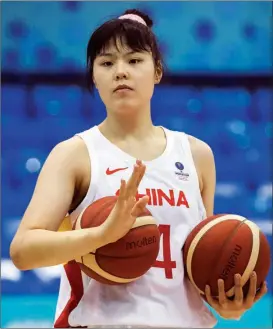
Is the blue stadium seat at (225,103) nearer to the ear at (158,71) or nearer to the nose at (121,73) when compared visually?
the ear at (158,71)

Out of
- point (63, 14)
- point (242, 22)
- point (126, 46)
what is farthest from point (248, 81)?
point (126, 46)

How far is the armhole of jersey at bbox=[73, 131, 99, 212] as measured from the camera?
226 cm

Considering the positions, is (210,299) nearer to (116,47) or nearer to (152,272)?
(152,272)

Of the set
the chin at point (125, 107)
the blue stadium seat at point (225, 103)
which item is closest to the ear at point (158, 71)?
the chin at point (125, 107)

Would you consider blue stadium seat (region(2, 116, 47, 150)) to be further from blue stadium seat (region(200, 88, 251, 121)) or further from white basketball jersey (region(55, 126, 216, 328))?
white basketball jersey (region(55, 126, 216, 328))

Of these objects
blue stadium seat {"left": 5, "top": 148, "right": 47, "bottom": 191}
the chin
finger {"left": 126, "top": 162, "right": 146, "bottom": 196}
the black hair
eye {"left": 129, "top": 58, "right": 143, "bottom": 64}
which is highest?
blue stadium seat {"left": 5, "top": 148, "right": 47, "bottom": 191}

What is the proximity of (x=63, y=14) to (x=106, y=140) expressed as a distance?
10.1 feet

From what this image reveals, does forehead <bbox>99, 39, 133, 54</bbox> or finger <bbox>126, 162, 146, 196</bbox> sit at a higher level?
forehead <bbox>99, 39, 133, 54</bbox>

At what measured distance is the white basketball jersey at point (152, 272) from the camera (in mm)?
2166

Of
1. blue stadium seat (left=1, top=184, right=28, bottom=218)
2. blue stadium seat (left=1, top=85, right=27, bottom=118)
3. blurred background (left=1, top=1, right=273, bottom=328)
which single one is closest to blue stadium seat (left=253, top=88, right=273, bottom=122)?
blurred background (left=1, top=1, right=273, bottom=328)

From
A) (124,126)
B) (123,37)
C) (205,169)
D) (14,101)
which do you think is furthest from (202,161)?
(14,101)

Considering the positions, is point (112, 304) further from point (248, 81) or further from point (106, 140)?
point (248, 81)

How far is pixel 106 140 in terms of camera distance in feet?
7.88

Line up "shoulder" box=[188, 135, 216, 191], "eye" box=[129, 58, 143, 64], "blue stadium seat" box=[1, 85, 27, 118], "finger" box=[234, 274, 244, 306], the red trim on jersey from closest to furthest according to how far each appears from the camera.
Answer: "finger" box=[234, 274, 244, 306] < the red trim on jersey < "eye" box=[129, 58, 143, 64] < "shoulder" box=[188, 135, 216, 191] < "blue stadium seat" box=[1, 85, 27, 118]
